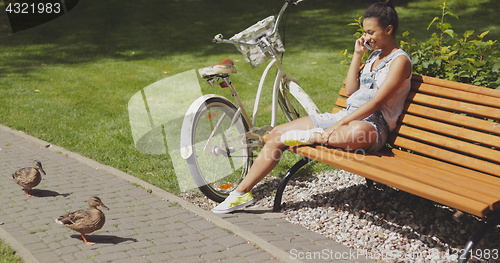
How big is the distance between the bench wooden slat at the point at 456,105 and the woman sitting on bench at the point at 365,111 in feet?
0.38

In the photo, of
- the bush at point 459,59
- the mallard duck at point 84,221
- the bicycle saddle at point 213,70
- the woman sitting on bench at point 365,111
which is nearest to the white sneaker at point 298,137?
the woman sitting on bench at point 365,111

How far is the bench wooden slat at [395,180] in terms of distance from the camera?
280 cm

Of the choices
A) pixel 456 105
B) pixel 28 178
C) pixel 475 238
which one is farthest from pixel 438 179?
pixel 28 178

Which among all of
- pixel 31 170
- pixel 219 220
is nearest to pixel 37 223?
pixel 31 170

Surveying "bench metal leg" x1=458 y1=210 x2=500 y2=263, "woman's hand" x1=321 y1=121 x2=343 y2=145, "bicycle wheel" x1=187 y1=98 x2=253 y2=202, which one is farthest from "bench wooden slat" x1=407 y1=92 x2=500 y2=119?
"bicycle wheel" x1=187 y1=98 x2=253 y2=202

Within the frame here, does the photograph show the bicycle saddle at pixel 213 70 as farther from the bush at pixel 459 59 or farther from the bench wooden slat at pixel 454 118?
the bench wooden slat at pixel 454 118

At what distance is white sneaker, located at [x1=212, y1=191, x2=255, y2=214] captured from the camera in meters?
4.14

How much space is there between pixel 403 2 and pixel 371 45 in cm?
1613

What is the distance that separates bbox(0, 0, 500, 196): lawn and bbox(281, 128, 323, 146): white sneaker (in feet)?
3.97

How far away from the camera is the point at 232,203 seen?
4.16 meters

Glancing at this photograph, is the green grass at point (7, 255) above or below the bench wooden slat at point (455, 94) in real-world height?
below

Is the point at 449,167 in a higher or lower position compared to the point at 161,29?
lower

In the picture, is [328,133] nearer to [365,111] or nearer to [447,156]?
[365,111]

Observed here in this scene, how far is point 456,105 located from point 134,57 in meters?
9.67
